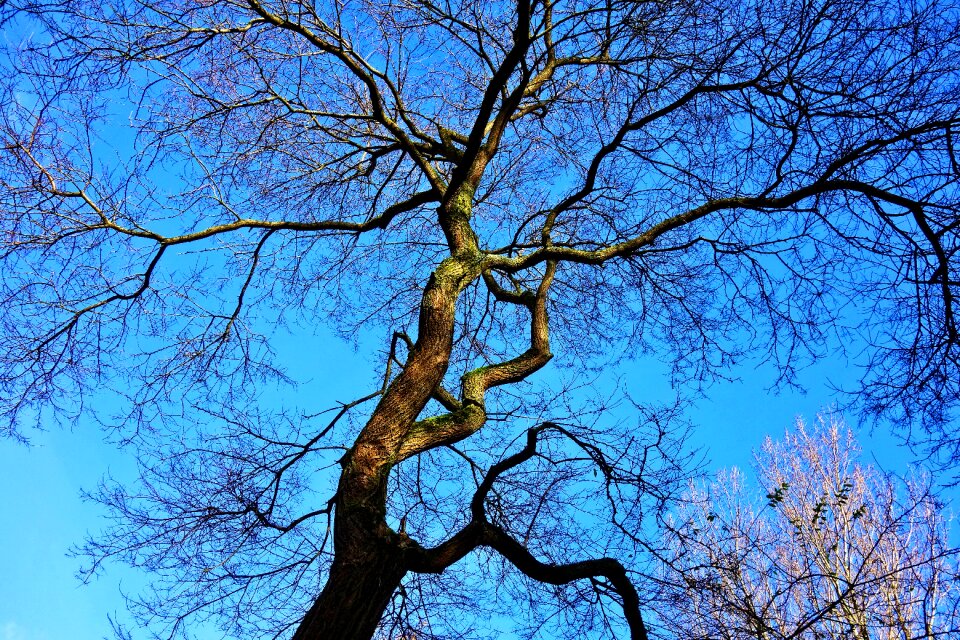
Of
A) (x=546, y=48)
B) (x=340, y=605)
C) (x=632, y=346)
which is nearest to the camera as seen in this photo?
(x=340, y=605)

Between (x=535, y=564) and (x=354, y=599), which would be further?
(x=535, y=564)

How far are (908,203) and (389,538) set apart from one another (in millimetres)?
3408

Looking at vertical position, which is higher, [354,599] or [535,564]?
[535,564]

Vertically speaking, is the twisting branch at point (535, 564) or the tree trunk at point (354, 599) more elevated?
the twisting branch at point (535, 564)

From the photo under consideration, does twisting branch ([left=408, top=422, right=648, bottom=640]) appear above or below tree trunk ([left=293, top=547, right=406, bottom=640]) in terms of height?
above

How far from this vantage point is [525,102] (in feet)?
19.6

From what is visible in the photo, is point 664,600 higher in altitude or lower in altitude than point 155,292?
lower

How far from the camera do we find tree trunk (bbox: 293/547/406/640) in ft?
9.26

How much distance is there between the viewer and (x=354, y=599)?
2.90 meters

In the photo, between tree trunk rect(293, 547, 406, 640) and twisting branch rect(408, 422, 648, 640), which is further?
twisting branch rect(408, 422, 648, 640)

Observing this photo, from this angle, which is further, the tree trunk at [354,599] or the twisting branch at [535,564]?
the twisting branch at [535,564]

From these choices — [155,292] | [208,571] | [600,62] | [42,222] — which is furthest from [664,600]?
[42,222]

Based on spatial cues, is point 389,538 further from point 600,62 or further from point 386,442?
point 600,62

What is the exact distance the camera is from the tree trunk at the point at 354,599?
111 inches
